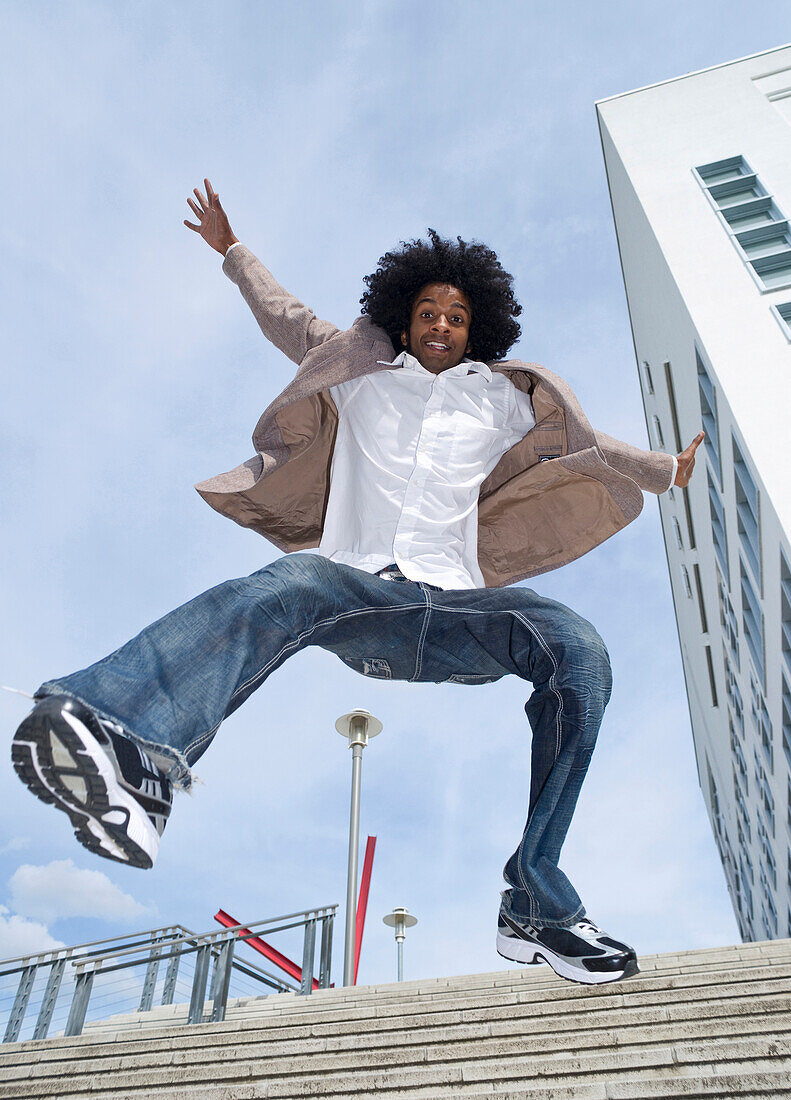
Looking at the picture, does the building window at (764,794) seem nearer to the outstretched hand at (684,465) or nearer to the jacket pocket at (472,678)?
the outstretched hand at (684,465)

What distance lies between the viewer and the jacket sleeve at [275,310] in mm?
3762

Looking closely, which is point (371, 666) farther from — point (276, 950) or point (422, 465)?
point (276, 950)

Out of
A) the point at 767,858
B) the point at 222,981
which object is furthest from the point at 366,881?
the point at 767,858

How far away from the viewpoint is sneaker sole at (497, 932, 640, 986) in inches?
102

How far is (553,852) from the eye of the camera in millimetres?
2895

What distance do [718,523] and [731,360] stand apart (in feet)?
14.9

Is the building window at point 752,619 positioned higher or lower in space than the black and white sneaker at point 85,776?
higher

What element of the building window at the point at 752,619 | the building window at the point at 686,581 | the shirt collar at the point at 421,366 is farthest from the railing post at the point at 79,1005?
the building window at the point at 686,581

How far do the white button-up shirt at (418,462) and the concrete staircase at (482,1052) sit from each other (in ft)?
5.64

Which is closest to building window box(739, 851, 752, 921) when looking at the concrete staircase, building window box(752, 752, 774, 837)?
building window box(752, 752, 774, 837)

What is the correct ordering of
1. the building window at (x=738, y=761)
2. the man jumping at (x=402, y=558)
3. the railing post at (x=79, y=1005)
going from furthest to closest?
the building window at (x=738, y=761) < the railing post at (x=79, y=1005) < the man jumping at (x=402, y=558)

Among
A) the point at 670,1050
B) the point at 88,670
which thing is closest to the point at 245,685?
the point at 88,670

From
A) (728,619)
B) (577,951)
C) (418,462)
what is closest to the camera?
(577,951)

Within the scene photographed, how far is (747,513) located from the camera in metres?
13.2
